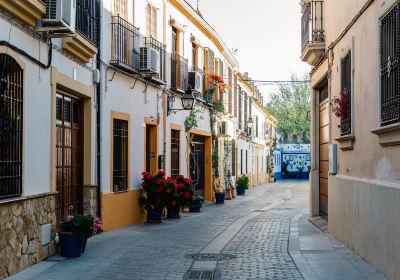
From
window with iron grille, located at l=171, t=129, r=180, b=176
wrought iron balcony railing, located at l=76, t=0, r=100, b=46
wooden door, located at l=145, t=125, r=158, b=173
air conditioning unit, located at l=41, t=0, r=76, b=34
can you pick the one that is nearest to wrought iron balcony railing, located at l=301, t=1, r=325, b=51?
wooden door, located at l=145, t=125, r=158, b=173

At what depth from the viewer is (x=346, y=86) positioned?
11.7 metres

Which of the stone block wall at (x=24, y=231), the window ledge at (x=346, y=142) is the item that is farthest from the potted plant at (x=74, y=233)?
the window ledge at (x=346, y=142)

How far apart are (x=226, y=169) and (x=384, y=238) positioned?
20190 mm

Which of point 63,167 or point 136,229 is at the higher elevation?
point 63,167

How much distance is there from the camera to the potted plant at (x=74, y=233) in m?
9.68

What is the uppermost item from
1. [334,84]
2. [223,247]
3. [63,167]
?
[334,84]

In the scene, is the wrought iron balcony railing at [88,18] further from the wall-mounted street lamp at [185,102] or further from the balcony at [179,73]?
the balcony at [179,73]

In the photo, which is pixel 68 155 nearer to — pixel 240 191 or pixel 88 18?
pixel 88 18

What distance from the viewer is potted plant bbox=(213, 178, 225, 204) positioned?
983 inches

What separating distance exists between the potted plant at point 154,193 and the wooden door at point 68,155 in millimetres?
3346

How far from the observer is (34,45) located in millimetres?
9188

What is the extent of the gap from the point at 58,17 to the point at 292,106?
59.2 meters

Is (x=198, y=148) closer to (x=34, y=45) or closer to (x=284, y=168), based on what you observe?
(x=34, y=45)

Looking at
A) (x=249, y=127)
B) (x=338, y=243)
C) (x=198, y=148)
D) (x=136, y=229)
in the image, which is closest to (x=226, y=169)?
(x=198, y=148)
